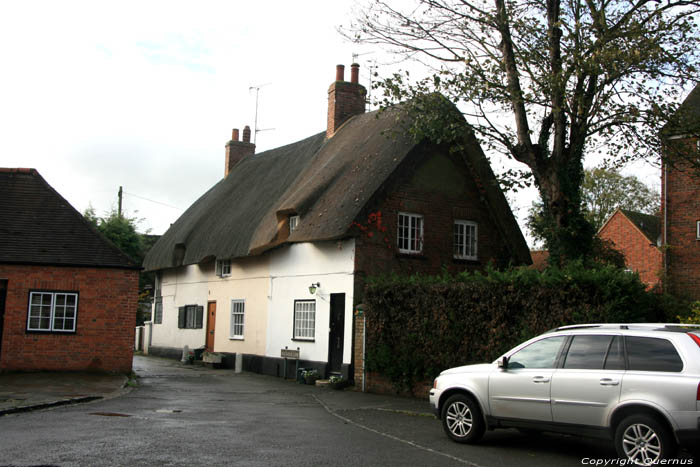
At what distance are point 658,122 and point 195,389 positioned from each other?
1244 cm

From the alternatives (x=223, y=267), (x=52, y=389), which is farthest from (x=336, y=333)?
(x=223, y=267)

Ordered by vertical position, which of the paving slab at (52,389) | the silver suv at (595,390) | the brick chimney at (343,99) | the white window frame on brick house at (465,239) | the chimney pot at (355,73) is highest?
the chimney pot at (355,73)

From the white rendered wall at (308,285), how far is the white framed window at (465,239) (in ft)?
12.7

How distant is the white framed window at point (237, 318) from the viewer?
25017mm

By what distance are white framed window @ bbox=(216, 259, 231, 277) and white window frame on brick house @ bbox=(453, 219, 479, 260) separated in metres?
9.05

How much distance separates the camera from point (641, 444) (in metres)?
8.00

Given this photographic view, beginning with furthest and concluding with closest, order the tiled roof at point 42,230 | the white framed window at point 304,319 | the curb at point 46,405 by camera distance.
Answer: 1. the white framed window at point 304,319
2. the tiled roof at point 42,230
3. the curb at point 46,405

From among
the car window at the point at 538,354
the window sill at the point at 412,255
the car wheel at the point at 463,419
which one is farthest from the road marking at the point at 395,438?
the window sill at the point at 412,255

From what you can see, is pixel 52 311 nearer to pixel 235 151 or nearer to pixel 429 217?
pixel 429 217

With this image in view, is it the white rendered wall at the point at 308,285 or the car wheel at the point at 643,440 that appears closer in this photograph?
the car wheel at the point at 643,440

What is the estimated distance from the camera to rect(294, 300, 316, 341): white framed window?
68.0ft

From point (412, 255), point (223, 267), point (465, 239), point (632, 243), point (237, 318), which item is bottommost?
point (237, 318)

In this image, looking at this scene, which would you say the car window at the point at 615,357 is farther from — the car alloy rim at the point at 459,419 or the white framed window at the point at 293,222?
the white framed window at the point at 293,222

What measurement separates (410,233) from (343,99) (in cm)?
724
